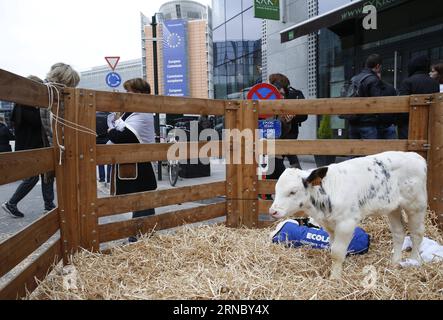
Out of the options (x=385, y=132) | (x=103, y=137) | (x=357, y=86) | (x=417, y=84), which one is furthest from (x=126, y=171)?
(x=103, y=137)

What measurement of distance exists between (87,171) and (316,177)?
2.00 m

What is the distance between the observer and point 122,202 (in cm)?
375

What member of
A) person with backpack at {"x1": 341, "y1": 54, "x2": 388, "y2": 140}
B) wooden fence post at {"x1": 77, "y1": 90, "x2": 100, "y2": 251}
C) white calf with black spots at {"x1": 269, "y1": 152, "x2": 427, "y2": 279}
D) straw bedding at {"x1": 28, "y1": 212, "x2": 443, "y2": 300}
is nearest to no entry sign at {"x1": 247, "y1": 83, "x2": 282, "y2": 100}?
person with backpack at {"x1": 341, "y1": 54, "x2": 388, "y2": 140}

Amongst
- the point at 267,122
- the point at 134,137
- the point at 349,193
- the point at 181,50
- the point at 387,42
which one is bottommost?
the point at 349,193

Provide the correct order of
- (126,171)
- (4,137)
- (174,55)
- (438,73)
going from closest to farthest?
(126,171) < (438,73) < (4,137) < (174,55)

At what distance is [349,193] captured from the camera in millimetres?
2945

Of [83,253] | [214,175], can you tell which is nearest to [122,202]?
[83,253]

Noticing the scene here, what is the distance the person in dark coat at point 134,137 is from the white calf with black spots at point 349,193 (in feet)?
6.03

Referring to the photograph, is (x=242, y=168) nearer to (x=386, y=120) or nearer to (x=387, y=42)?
(x=386, y=120)

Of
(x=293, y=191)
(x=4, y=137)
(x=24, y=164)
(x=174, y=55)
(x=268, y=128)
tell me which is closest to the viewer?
(x=24, y=164)

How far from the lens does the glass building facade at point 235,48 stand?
53.4 ft

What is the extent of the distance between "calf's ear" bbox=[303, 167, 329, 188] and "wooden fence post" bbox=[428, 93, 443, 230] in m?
1.90

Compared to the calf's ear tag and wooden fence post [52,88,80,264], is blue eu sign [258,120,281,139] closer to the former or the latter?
the calf's ear tag

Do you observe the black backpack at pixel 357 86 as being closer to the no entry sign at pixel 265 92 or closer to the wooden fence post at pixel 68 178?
the no entry sign at pixel 265 92
